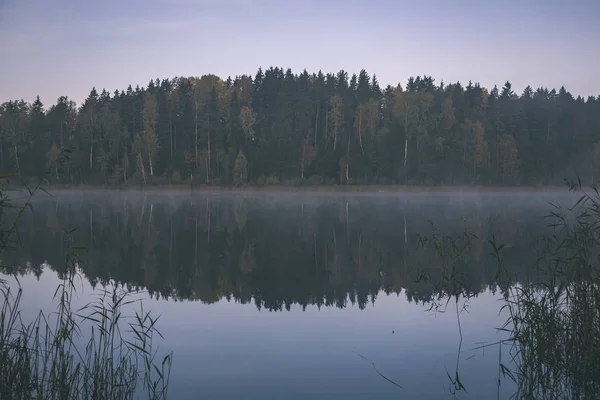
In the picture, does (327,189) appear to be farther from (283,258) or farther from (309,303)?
(309,303)

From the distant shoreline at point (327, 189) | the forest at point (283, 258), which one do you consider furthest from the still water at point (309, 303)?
the distant shoreline at point (327, 189)

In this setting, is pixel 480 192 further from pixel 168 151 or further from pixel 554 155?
pixel 168 151

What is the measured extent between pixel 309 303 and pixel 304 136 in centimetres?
7672

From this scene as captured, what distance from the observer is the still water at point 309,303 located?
28.1 feet

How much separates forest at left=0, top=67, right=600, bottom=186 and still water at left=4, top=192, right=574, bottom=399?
5201 centimetres

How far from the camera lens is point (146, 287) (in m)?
15.4

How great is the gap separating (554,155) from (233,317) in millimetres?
87095

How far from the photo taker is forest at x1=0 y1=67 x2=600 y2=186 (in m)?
81.1

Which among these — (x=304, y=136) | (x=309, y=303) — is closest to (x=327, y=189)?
(x=304, y=136)

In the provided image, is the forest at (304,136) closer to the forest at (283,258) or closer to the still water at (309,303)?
the forest at (283,258)

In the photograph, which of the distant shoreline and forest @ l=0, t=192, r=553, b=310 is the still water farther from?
the distant shoreline

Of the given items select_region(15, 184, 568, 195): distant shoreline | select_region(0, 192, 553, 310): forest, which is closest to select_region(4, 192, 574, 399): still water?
select_region(0, 192, 553, 310): forest

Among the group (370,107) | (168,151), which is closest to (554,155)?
(370,107)

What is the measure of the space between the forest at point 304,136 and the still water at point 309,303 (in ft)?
171
